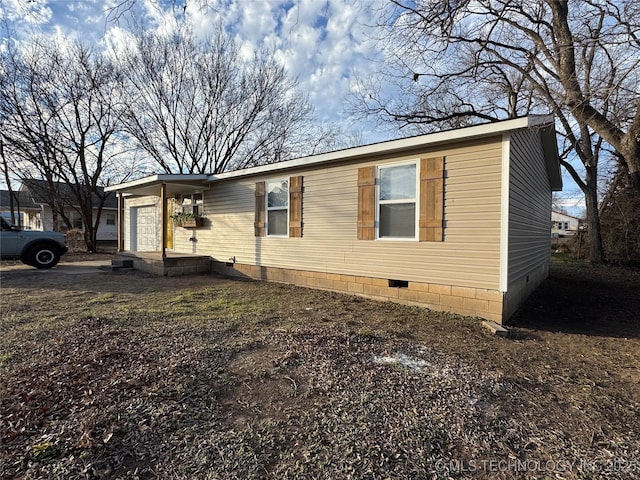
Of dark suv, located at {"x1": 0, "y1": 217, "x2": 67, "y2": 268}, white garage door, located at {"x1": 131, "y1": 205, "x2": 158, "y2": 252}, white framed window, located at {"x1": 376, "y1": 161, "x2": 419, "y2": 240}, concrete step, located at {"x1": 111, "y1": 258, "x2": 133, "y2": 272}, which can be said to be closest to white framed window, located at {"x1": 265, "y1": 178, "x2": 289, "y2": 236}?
white framed window, located at {"x1": 376, "y1": 161, "x2": 419, "y2": 240}

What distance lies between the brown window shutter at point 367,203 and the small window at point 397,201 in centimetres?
11

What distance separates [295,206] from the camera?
23.5ft

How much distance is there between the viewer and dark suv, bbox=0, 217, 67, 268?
8.62 metres

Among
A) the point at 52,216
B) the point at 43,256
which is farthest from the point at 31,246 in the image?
the point at 52,216

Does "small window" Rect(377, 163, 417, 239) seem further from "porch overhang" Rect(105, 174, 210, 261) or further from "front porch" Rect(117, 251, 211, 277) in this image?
"front porch" Rect(117, 251, 211, 277)

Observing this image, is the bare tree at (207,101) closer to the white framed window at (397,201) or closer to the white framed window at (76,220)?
the white framed window at (76,220)

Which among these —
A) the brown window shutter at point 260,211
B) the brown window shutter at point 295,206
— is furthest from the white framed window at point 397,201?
the brown window shutter at point 260,211

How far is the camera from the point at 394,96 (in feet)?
41.9

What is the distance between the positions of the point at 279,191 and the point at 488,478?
260 inches

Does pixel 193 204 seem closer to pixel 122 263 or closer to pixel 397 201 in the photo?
pixel 122 263

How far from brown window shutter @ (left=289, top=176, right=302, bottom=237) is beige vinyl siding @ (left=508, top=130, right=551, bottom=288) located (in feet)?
13.1

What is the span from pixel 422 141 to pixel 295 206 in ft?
10.1

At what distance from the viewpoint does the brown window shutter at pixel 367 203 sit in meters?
5.95

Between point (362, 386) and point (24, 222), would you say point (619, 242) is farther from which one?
point (24, 222)
